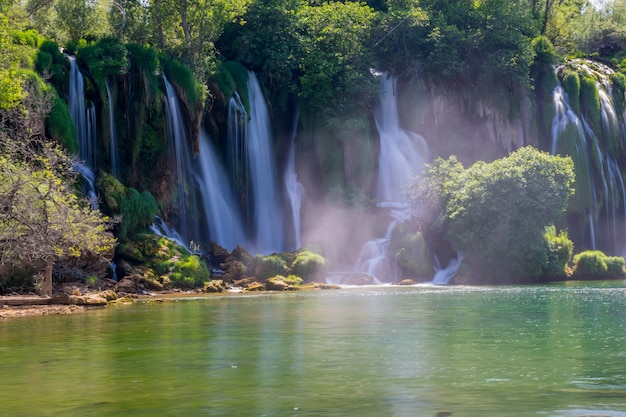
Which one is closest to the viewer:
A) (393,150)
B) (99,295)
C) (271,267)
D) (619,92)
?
(99,295)

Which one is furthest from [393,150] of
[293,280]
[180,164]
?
[293,280]

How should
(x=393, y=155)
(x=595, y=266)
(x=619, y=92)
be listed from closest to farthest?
1. (x=595, y=266)
2. (x=393, y=155)
3. (x=619, y=92)

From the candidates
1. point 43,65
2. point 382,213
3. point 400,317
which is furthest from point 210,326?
point 382,213

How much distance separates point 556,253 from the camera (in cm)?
5331

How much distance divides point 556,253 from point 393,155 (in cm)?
1642

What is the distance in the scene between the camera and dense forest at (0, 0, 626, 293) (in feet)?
138

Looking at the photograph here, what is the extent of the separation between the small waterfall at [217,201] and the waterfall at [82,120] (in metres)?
8.21

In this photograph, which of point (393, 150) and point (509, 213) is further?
point (393, 150)

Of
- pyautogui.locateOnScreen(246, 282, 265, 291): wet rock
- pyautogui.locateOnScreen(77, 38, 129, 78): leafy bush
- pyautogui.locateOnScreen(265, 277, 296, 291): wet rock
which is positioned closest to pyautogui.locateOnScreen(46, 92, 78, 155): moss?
pyautogui.locateOnScreen(77, 38, 129, 78): leafy bush

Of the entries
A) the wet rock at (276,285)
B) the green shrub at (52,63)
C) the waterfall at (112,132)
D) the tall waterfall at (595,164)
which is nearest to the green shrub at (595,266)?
the tall waterfall at (595,164)

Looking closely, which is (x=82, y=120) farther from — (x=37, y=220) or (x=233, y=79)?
(x=37, y=220)

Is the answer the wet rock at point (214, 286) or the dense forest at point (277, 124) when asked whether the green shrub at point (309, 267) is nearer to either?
the dense forest at point (277, 124)

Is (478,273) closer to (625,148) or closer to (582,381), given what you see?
(625,148)

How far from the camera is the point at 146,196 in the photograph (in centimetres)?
4769
